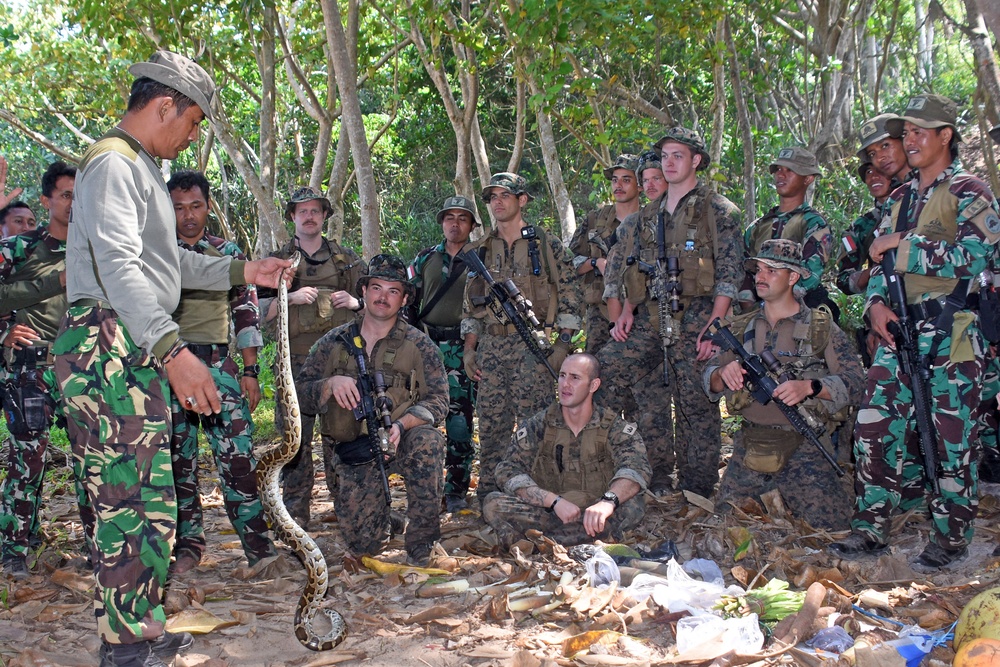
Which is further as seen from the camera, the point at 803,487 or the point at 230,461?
the point at 803,487

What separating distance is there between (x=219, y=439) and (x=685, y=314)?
3.42m

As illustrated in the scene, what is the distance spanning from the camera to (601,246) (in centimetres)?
773

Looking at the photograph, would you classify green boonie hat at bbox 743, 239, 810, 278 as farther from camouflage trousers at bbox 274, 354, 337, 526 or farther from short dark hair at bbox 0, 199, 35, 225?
short dark hair at bbox 0, 199, 35, 225

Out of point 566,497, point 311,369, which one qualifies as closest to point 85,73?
point 311,369

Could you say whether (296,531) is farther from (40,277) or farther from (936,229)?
(936,229)

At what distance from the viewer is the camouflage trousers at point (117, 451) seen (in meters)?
3.34

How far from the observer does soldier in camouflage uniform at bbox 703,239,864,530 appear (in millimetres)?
5730

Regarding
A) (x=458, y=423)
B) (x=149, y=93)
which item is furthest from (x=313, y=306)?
(x=149, y=93)

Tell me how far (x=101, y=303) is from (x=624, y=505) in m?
3.31

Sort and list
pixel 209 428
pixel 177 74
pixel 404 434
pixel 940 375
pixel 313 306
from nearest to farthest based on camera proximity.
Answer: pixel 177 74 → pixel 940 375 → pixel 209 428 → pixel 404 434 → pixel 313 306

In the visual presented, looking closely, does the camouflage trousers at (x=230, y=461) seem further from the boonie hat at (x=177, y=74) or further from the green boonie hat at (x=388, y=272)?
the boonie hat at (x=177, y=74)

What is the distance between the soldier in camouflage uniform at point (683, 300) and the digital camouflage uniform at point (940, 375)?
1.40 metres

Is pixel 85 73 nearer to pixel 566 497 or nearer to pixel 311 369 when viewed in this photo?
pixel 311 369

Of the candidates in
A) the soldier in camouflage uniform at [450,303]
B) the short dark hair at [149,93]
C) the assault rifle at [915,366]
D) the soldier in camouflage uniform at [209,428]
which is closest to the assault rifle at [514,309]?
the soldier in camouflage uniform at [450,303]
